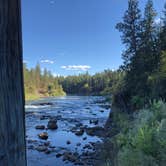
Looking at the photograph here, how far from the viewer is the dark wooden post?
72 cm

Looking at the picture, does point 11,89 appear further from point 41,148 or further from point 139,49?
point 139,49

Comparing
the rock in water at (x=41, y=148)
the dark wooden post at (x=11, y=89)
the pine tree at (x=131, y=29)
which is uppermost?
the pine tree at (x=131, y=29)

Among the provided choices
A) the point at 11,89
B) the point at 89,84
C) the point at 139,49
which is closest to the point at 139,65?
the point at 139,49

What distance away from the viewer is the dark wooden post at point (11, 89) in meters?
0.72

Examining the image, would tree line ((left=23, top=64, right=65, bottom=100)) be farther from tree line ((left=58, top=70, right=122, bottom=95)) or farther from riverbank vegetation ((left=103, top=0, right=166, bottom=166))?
riverbank vegetation ((left=103, top=0, right=166, bottom=166))

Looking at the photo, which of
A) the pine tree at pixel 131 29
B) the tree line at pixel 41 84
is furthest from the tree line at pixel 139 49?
the tree line at pixel 41 84

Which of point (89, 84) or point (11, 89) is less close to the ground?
point (89, 84)

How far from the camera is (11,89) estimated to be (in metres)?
Answer: 0.75

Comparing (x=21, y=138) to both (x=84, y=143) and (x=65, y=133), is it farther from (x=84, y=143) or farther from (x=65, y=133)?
(x=65, y=133)

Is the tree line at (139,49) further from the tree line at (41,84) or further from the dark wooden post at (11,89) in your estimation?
the tree line at (41,84)

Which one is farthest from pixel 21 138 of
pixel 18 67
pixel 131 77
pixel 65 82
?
pixel 65 82

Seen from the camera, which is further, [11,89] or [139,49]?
[139,49]

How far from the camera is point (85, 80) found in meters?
102

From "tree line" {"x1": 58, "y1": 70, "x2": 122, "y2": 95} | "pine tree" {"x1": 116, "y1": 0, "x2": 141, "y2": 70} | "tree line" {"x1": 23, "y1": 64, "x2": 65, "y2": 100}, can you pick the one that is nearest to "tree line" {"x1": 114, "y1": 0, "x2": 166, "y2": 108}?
"pine tree" {"x1": 116, "y1": 0, "x2": 141, "y2": 70}
